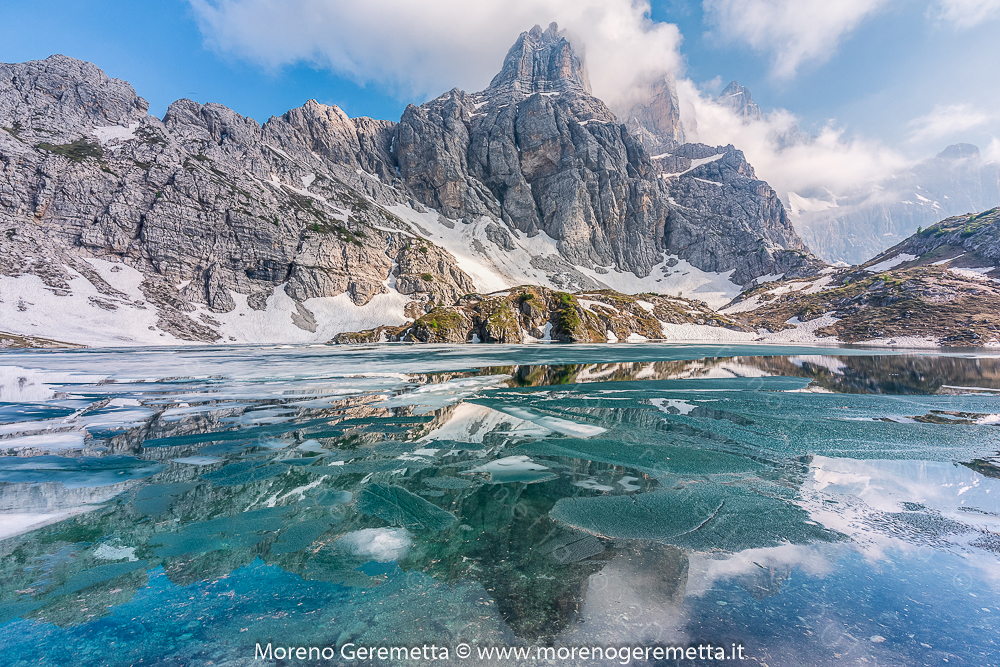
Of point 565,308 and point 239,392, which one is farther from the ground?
point 565,308

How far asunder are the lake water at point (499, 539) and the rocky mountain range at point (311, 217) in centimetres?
7638

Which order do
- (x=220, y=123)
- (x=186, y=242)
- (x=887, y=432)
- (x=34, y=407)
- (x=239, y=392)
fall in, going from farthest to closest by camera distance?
(x=220, y=123) → (x=186, y=242) → (x=239, y=392) → (x=34, y=407) → (x=887, y=432)

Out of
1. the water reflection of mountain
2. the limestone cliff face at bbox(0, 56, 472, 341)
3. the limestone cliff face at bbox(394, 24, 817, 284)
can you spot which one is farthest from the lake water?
the limestone cliff face at bbox(394, 24, 817, 284)

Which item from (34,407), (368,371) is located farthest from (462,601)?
(368,371)

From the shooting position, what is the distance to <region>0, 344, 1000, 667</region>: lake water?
3424 mm

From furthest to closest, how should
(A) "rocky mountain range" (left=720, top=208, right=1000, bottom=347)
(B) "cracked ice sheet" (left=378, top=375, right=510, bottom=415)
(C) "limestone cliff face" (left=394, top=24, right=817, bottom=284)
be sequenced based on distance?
(C) "limestone cliff face" (left=394, top=24, right=817, bottom=284), (A) "rocky mountain range" (left=720, top=208, right=1000, bottom=347), (B) "cracked ice sheet" (left=378, top=375, right=510, bottom=415)

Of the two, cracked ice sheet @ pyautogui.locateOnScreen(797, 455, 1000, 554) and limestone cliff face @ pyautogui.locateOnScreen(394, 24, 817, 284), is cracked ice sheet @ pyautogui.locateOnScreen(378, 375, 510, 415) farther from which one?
limestone cliff face @ pyautogui.locateOnScreen(394, 24, 817, 284)

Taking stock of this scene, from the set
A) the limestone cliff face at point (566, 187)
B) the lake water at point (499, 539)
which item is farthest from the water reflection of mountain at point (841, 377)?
the limestone cliff face at point (566, 187)

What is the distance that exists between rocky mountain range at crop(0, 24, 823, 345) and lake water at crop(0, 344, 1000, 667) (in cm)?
7638

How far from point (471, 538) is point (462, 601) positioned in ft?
4.36

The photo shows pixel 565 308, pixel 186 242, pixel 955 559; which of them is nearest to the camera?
pixel 955 559

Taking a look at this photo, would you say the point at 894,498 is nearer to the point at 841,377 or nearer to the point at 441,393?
the point at 441,393

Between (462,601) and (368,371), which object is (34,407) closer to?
(368,371)

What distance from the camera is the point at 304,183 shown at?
124m
